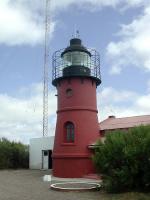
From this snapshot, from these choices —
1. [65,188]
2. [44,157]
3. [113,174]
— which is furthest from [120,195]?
[44,157]

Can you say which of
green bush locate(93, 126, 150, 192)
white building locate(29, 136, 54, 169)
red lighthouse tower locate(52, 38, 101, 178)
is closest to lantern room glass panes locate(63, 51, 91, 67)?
red lighthouse tower locate(52, 38, 101, 178)

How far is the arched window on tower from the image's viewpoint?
2560cm

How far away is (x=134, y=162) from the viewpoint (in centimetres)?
1702

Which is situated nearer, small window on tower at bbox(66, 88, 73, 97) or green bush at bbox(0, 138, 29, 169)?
small window on tower at bbox(66, 88, 73, 97)

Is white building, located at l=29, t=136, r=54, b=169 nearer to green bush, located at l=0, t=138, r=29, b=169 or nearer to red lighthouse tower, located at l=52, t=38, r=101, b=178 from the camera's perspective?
green bush, located at l=0, t=138, r=29, b=169

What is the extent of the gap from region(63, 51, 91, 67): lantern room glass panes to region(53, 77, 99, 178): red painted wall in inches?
42.0

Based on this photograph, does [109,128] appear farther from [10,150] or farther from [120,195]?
[10,150]

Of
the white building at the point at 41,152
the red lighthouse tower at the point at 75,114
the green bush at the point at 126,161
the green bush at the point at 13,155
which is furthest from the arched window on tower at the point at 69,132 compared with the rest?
the green bush at the point at 13,155

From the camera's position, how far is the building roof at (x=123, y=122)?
2672 cm

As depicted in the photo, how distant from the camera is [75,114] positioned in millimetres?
25312

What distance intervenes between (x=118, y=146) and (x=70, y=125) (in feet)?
27.4

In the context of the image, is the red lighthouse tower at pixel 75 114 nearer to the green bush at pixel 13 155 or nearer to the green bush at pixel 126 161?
the green bush at pixel 126 161

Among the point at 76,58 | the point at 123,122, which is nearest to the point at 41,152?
the point at 123,122

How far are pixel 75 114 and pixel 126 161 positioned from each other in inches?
338
